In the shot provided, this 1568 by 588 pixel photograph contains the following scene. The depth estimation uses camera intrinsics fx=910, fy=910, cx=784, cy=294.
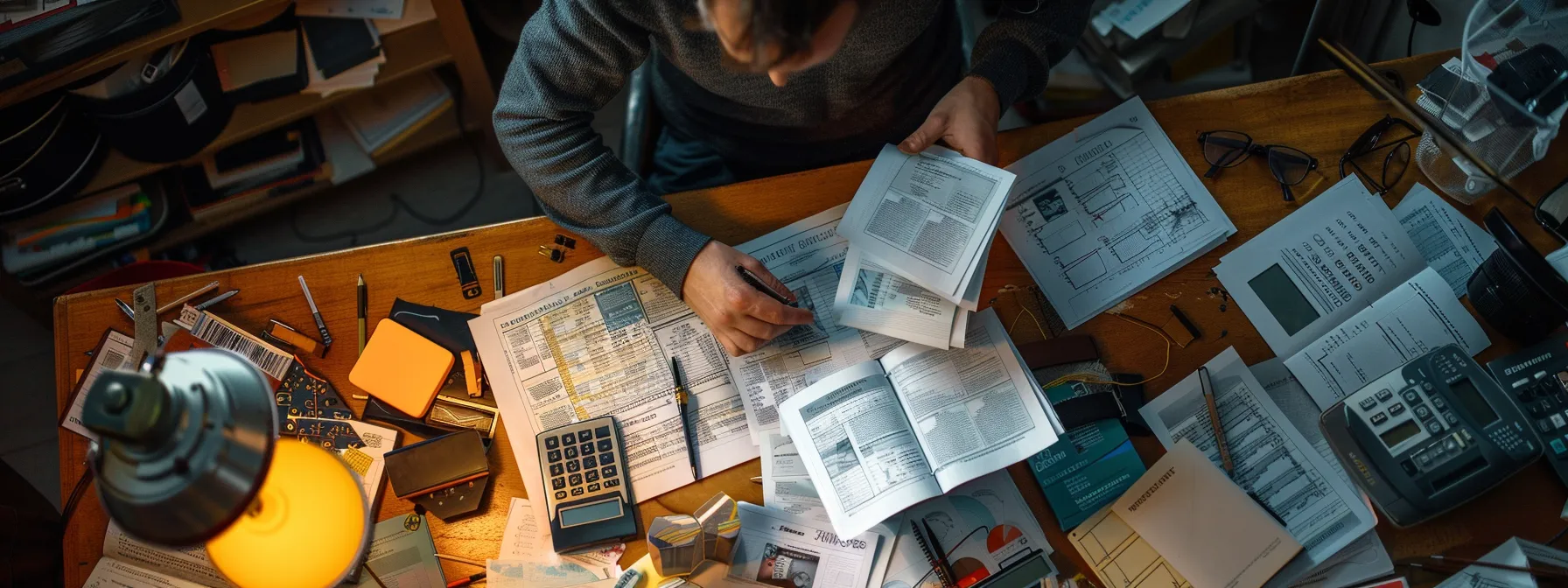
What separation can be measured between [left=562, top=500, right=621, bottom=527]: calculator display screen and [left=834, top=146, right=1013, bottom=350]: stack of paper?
14.3 inches

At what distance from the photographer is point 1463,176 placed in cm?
121

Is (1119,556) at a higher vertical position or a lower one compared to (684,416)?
lower

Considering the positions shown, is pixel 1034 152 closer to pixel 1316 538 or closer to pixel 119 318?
pixel 1316 538

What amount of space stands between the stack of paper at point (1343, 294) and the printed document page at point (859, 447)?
0.48 m

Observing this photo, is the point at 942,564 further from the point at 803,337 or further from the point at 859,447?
the point at 803,337

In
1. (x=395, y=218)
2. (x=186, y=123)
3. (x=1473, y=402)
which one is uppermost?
(x=186, y=123)

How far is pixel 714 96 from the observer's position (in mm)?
1337

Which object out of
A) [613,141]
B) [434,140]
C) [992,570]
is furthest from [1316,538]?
[434,140]

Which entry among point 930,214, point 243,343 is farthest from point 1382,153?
point 243,343

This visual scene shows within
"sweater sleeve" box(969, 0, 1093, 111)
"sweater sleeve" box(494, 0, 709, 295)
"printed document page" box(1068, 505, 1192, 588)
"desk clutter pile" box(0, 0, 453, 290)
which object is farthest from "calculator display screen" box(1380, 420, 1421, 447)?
"desk clutter pile" box(0, 0, 453, 290)

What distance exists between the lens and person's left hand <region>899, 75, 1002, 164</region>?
3.82ft

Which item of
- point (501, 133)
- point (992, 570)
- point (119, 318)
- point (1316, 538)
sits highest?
point (119, 318)

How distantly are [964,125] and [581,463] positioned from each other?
2.13 feet

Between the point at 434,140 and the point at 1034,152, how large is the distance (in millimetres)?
1520
